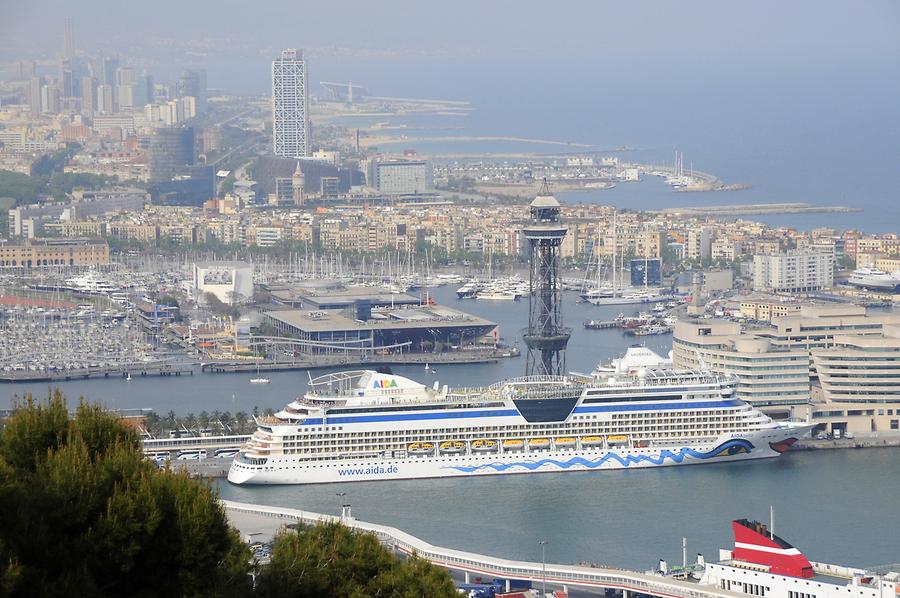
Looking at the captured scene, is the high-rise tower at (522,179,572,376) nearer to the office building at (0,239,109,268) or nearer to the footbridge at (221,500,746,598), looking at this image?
the footbridge at (221,500,746,598)

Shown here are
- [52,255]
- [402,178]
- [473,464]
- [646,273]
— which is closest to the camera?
[473,464]

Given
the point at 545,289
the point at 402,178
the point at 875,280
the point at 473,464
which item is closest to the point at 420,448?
the point at 473,464

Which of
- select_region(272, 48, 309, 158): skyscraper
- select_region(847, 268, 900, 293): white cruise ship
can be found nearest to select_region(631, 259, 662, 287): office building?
select_region(847, 268, 900, 293): white cruise ship

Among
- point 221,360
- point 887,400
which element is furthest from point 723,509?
point 221,360

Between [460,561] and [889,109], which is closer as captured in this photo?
[460,561]

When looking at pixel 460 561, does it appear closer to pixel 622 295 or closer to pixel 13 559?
pixel 13 559

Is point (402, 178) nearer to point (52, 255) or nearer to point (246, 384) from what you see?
point (52, 255)

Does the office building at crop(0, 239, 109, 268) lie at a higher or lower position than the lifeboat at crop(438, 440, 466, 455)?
higher
